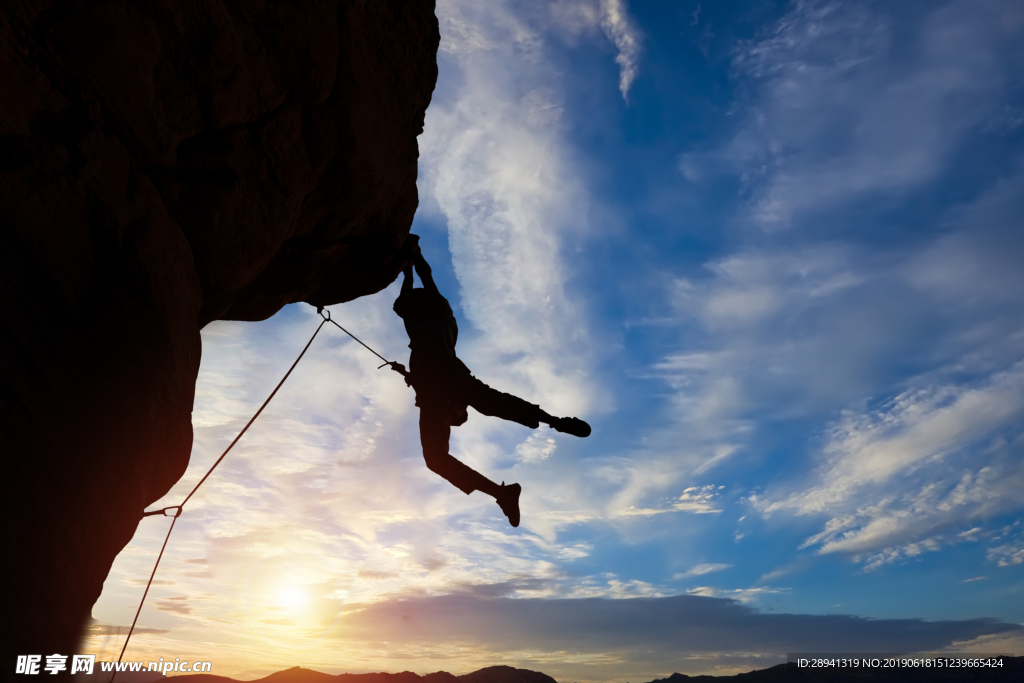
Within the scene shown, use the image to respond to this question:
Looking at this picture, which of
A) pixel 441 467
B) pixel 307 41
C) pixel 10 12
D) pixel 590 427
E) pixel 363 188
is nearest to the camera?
pixel 10 12

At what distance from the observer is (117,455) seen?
574cm

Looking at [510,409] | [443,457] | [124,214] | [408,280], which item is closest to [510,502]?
[443,457]

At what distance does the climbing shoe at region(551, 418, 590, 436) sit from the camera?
8.89 m

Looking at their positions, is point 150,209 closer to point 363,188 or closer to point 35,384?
point 35,384

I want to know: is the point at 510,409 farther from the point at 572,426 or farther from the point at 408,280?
the point at 408,280

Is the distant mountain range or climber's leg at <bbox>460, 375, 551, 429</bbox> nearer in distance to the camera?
climber's leg at <bbox>460, 375, 551, 429</bbox>

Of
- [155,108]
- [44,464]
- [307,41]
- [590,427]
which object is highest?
[307,41]

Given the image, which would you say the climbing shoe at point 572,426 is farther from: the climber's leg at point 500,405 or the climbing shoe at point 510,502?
the climbing shoe at point 510,502

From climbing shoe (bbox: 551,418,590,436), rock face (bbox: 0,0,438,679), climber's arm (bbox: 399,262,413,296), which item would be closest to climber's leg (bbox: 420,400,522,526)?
climbing shoe (bbox: 551,418,590,436)

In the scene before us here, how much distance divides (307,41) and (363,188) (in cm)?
195

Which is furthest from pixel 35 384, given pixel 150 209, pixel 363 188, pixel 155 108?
pixel 363 188

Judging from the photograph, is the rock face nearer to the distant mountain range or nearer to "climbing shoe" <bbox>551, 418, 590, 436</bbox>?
"climbing shoe" <bbox>551, 418, 590, 436</bbox>

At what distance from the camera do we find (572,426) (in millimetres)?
8938

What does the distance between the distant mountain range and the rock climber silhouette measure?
66.1 m
